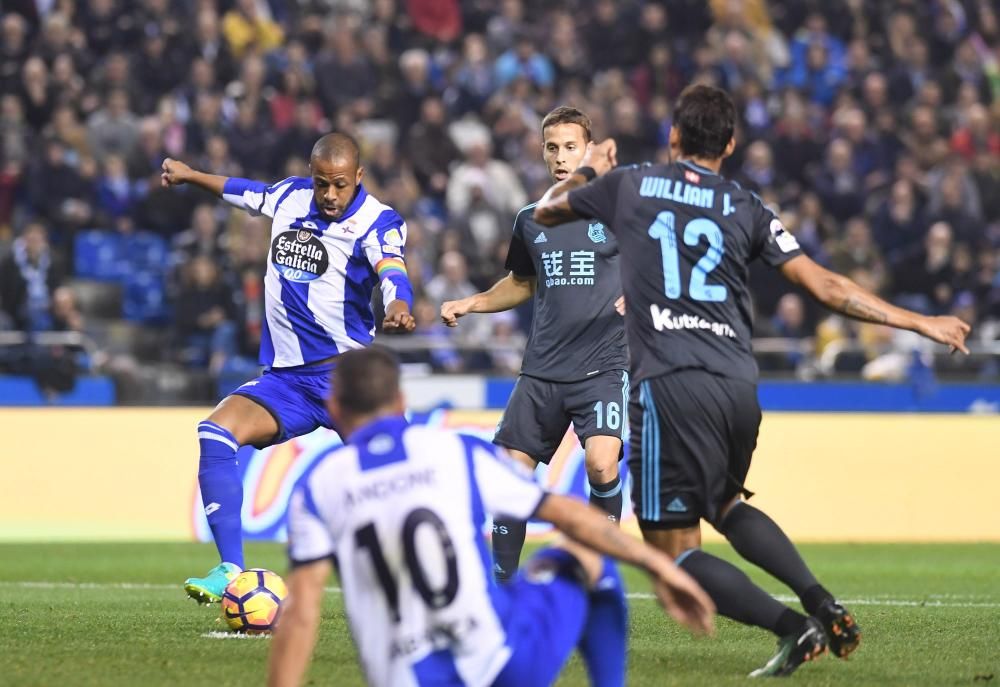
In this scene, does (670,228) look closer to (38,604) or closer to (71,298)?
(38,604)

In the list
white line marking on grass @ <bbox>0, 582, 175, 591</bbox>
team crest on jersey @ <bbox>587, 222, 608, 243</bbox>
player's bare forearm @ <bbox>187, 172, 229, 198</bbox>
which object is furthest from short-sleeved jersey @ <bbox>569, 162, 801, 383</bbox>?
white line marking on grass @ <bbox>0, 582, 175, 591</bbox>

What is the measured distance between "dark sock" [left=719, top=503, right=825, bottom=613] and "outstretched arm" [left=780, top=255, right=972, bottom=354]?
1.00 metres

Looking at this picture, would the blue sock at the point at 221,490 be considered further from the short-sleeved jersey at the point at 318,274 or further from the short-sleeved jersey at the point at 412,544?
the short-sleeved jersey at the point at 412,544

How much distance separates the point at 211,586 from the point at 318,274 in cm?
182

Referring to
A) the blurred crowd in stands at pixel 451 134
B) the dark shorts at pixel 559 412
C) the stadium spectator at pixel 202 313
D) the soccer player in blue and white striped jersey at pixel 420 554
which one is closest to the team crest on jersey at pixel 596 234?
the dark shorts at pixel 559 412

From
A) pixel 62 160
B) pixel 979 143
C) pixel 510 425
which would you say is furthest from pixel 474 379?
pixel 979 143

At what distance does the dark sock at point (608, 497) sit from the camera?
9.23 metres

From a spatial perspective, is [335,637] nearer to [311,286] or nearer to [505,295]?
[311,286]

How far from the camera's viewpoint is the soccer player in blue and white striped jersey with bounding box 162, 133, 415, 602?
28.5 ft

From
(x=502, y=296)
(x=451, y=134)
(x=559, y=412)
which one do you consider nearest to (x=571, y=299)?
(x=502, y=296)

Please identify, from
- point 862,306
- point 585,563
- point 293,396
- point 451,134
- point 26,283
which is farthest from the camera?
point 451,134

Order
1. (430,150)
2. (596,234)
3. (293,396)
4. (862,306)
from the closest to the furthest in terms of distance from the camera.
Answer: (862,306)
(293,396)
(596,234)
(430,150)

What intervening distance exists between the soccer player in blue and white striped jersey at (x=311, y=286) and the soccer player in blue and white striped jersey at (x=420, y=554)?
380cm

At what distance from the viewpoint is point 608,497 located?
9.27 meters
